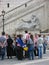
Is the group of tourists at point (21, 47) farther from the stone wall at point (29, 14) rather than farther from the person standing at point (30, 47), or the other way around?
the stone wall at point (29, 14)

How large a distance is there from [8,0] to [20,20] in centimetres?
350

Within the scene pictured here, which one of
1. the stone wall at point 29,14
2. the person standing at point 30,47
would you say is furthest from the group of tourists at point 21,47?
the stone wall at point 29,14

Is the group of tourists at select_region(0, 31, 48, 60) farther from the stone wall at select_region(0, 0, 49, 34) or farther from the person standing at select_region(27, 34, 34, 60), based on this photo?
the stone wall at select_region(0, 0, 49, 34)

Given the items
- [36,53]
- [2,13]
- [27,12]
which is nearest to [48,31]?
[27,12]

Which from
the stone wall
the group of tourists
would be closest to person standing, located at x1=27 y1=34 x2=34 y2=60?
the group of tourists

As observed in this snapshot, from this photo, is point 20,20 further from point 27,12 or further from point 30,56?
point 30,56

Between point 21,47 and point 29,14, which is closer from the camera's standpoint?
point 21,47

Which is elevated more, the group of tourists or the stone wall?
the stone wall

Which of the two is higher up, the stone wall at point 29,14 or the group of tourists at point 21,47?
the stone wall at point 29,14

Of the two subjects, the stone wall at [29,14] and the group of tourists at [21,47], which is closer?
the group of tourists at [21,47]

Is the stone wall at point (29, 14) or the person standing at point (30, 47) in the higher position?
the stone wall at point (29, 14)

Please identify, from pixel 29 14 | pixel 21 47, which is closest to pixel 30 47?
pixel 21 47

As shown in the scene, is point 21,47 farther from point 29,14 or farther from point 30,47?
point 29,14

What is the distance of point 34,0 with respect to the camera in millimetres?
33156
